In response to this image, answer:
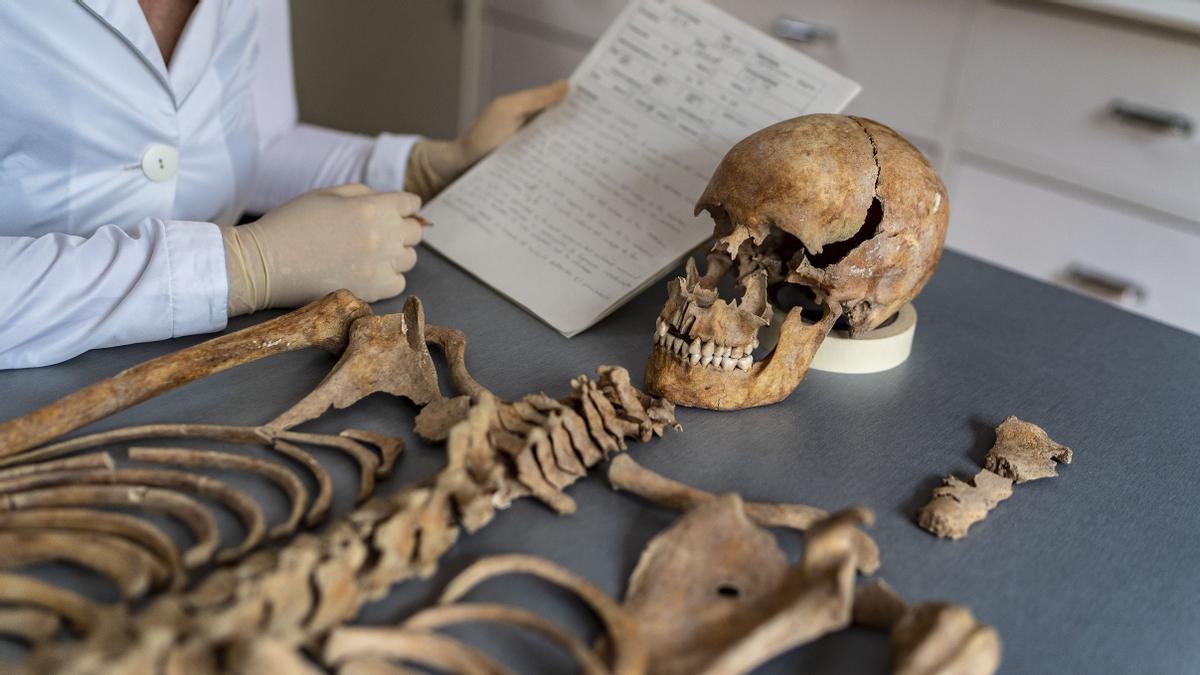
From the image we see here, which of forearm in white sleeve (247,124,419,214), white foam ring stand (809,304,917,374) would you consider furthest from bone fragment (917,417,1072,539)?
forearm in white sleeve (247,124,419,214)

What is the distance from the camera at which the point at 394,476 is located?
949mm

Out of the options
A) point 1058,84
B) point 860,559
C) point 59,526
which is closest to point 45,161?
point 59,526

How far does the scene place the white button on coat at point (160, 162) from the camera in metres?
1.27

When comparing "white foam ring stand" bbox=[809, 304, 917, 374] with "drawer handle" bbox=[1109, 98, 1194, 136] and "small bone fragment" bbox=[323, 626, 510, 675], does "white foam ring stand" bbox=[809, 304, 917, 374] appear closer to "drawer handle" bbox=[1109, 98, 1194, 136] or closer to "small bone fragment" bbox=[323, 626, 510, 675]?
"small bone fragment" bbox=[323, 626, 510, 675]

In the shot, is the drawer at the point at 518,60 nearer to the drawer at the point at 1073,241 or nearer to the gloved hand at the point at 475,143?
the drawer at the point at 1073,241

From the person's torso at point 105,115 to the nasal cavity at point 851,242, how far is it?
0.79 metres

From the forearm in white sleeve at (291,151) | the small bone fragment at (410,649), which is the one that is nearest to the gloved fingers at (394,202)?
the forearm in white sleeve at (291,151)

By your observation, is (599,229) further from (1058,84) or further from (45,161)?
(1058,84)

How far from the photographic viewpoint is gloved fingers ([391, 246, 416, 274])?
4.18 feet

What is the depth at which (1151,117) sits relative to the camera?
7.04 ft

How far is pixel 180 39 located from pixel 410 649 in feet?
2.97

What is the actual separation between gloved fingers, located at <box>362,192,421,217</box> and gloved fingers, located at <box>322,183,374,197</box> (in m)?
0.02

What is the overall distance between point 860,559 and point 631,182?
67cm

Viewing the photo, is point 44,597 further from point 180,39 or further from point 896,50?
point 896,50
